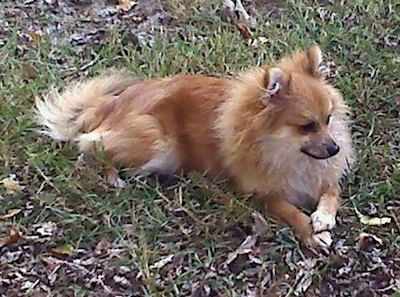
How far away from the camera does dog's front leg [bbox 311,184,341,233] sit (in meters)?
3.36

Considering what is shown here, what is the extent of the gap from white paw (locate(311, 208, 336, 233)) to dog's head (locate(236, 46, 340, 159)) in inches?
8.8

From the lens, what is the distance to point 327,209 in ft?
11.3

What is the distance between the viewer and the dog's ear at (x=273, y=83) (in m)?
3.41

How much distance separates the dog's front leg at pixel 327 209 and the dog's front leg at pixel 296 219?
0.02 meters

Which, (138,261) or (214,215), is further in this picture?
(214,215)

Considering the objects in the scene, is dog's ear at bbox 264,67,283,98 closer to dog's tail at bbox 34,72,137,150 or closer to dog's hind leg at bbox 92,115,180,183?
dog's hind leg at bbox 92,115,180,183

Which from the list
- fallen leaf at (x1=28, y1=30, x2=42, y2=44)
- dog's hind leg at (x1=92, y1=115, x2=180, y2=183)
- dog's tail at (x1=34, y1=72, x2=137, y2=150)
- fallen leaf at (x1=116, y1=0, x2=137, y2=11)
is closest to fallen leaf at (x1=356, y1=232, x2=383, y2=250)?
dog's hind leg at (x1=92, y1=115, x2=180, y2=183)

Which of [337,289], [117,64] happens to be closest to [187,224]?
[337,289]

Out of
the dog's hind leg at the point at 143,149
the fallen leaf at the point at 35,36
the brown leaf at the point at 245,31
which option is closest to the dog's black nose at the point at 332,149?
the dog's hind leg at the point at 143,149

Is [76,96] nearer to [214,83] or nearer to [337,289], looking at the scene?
[214,83]

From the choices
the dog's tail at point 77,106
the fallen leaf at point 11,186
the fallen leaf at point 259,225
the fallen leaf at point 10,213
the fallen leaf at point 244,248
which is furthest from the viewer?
the dog's tail at point 77,106

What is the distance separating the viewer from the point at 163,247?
332 centimetres

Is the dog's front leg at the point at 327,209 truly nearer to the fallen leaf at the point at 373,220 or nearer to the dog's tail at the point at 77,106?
the fallen leaf at the point at 373,220

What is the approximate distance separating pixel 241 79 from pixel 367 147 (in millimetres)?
701
